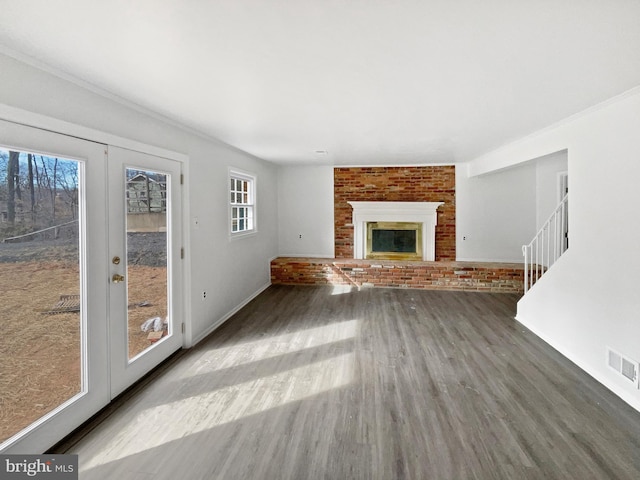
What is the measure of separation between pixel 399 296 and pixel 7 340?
479 cm

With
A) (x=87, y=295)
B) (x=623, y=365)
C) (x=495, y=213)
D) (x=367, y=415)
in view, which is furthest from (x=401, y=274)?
(x=87, y=295)

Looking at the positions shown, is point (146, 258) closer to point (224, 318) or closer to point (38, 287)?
point (38, 287)

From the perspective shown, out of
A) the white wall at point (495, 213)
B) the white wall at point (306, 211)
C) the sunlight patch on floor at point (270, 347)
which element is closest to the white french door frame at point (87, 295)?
the sunlight patch on floor at point (270, 347)

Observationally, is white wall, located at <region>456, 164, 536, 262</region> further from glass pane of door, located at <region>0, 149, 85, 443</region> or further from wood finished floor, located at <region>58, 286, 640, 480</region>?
glass pane of door, located at <region>0, 149, 85, 443</region>

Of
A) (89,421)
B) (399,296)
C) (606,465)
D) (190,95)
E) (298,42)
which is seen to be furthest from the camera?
(399,296)

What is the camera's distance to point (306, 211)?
7078mm

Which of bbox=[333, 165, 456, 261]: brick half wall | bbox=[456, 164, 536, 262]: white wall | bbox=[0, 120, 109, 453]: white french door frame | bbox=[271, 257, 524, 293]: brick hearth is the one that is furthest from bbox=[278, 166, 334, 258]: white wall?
bbox=[0, 120, 109, 453]: white french door frame

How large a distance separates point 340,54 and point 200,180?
2397mm

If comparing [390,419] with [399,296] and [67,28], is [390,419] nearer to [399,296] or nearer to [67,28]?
[67,28]

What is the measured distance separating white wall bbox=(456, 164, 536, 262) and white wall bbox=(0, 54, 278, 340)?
12.3ft

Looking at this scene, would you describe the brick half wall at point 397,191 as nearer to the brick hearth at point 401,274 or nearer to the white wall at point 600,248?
the brick hearth at point 401,274

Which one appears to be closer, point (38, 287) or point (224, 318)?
point (38, 287)

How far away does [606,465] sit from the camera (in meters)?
1.85

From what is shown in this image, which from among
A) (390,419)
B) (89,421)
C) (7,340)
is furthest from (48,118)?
(390,419)
